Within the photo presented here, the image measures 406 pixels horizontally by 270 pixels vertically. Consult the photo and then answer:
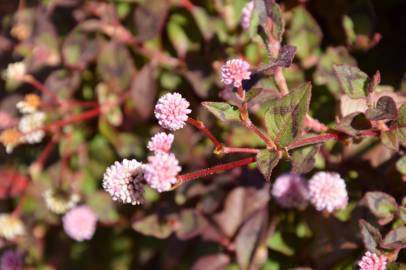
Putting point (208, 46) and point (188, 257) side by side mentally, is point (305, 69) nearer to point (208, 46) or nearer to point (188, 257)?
point (208, 46)

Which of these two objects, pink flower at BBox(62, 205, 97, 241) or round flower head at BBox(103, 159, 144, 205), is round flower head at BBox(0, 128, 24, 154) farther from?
round flower head at BBox(103, 159, 144, 205)

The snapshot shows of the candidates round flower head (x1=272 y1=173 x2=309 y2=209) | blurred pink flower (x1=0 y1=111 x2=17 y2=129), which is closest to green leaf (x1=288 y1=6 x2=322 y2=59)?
round flower head (x1=272 y1=173 x2=309 y2=209)

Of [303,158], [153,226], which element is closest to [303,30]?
[303,158]

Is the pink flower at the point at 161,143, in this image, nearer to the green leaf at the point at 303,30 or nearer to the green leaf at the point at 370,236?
the green leaf at the point at 370,236

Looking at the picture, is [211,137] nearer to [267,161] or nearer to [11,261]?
[267,161]

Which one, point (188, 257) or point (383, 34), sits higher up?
point (383, 34)

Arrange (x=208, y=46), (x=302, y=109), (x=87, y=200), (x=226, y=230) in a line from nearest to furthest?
(x=302, y=109) → (x=226, y=230) → (x=208, y=46) → (x=87, y=200)

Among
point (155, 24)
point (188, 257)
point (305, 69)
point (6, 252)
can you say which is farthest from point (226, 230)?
point (6, 252)
